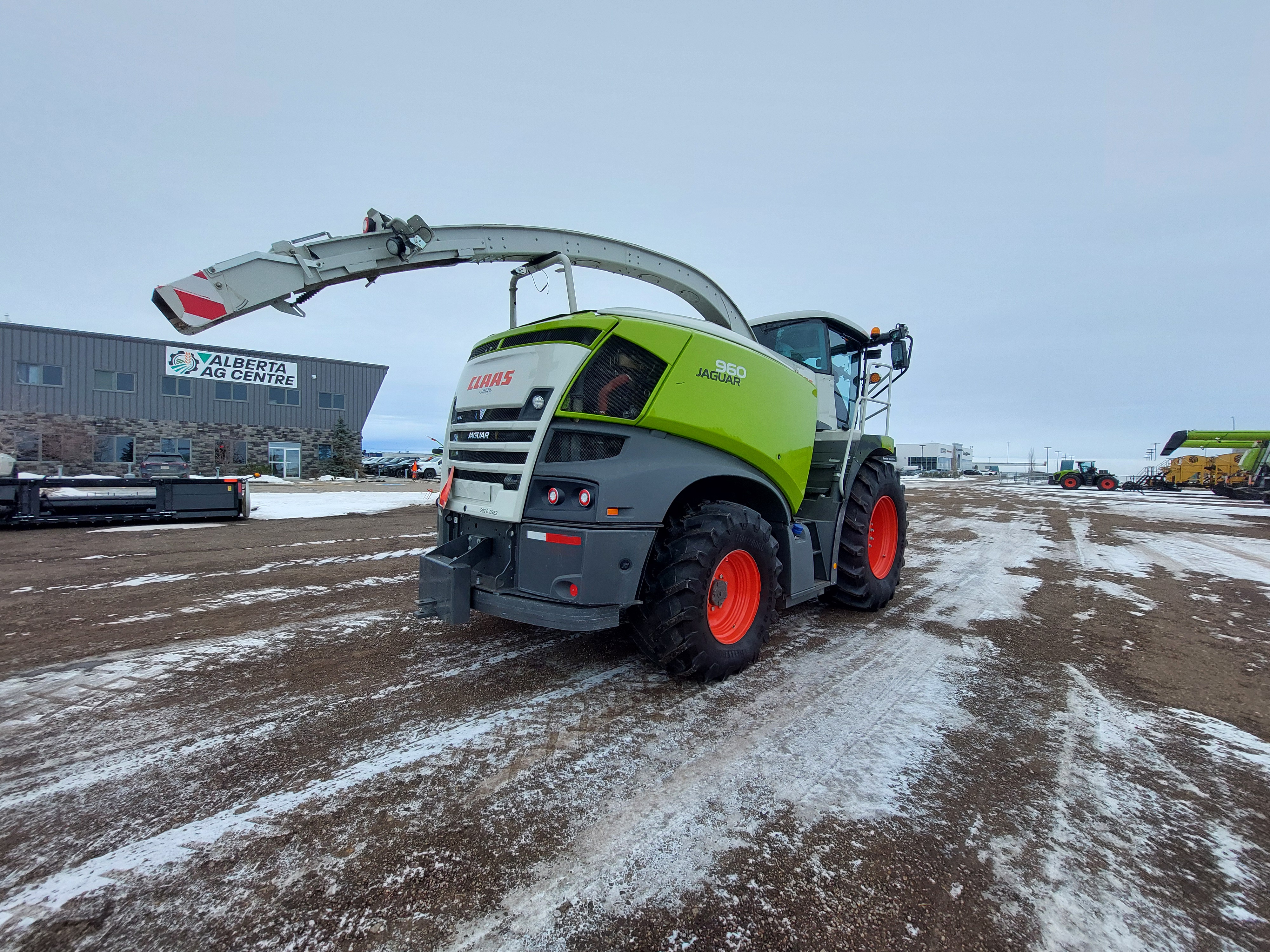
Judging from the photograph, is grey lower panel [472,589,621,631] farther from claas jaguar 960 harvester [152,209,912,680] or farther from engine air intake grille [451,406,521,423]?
engine air intake grille [451,406,521,423]

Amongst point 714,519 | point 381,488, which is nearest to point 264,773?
point 714,519

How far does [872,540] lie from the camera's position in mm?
5434

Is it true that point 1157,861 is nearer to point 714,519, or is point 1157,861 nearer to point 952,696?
point 952,696

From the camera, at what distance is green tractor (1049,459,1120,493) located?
35.5 m

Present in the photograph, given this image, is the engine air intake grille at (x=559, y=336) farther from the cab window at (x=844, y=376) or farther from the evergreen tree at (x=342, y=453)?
the evergreen tree at (x=342, y=453)

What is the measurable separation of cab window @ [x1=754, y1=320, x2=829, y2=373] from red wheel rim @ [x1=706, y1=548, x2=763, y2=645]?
220 centimetres

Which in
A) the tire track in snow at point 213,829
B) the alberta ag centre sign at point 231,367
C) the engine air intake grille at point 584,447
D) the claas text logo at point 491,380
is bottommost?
the tire track in snow at point 213,829

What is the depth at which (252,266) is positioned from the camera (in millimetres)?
3391

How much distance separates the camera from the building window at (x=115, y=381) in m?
24.4

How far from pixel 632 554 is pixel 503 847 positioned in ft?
4.79

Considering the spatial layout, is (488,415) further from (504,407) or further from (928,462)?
(928,462)

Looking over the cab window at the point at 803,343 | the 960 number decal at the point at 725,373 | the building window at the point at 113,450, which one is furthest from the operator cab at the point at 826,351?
the building window at the point at 113,450

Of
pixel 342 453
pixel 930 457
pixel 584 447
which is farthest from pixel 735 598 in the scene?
pixel 930 457

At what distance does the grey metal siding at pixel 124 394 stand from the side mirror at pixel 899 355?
30350mm
